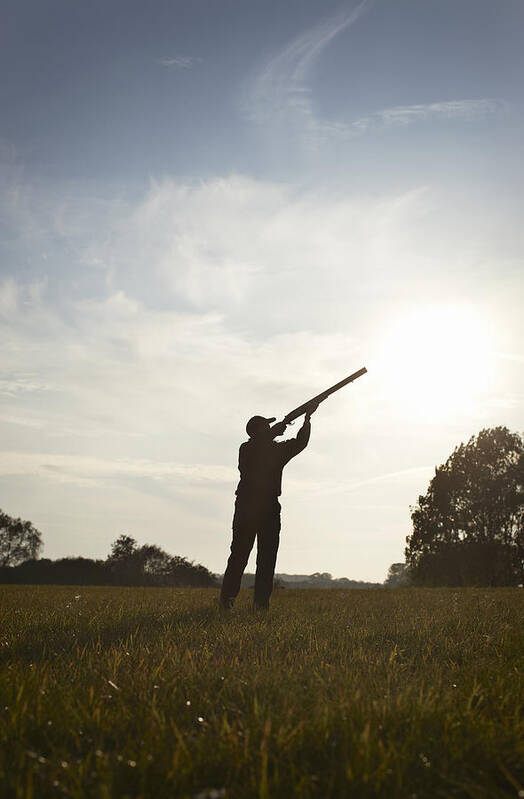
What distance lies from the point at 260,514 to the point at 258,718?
662 centimetres

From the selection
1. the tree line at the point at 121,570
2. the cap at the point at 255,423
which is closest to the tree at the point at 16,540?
the tree line at the point at 121,570

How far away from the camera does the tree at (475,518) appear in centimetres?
3912

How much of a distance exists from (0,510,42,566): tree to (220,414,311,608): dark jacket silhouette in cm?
6397

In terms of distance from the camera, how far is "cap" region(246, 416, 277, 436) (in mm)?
10664

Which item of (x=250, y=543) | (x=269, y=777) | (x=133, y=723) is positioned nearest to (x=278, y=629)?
(x=250, y=543)

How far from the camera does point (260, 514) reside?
9852mm

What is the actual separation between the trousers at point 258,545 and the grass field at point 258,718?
12.0ft

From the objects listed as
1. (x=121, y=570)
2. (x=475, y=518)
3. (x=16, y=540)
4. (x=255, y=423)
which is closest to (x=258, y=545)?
(x=255, y=423)

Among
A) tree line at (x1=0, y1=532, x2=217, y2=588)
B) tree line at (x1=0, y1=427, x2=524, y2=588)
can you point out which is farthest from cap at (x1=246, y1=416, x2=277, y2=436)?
tree line at (x1=0, y1=427, x2=524, y2=588)

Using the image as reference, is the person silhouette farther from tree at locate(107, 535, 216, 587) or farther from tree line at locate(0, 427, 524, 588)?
tree line at locate(0, 427, 524, 588)

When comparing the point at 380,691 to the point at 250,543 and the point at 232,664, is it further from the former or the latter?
the point at 250,543

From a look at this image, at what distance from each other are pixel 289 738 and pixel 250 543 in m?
7.09

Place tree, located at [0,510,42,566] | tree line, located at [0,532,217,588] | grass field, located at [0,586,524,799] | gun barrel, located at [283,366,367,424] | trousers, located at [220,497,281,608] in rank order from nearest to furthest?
grass field, located at [0,586,524,799] → trousers, located at [220,497,281,608] → gun barrel, located at [283,366,367,424] → tree line, located at [0,532,217,588] → tree, located at [0,510,42,566]

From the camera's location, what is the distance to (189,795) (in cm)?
237
